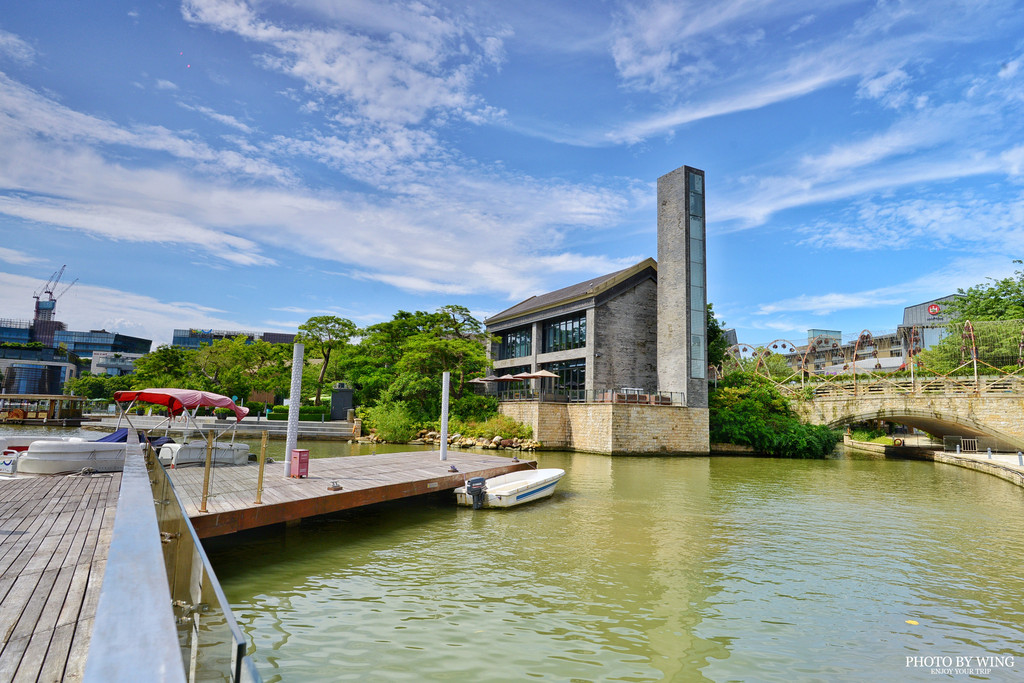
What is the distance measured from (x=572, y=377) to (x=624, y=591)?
28670 millimetres

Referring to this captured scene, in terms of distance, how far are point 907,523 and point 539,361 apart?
27.3m

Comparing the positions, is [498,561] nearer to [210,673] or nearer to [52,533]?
[52,533]

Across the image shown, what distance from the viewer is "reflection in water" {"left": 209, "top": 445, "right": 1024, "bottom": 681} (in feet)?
18.7

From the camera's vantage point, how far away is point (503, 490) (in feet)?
43.4

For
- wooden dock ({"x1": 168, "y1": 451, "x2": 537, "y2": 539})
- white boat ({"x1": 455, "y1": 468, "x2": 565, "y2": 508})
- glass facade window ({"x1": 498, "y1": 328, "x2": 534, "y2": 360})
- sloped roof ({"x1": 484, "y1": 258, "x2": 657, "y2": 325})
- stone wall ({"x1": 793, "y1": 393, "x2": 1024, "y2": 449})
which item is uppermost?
sloped roof ({"x1": 484, "y1": 258, "x2": 657, "y2": 325})

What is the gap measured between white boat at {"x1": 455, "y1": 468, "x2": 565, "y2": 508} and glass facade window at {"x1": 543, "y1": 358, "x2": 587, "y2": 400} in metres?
20.3

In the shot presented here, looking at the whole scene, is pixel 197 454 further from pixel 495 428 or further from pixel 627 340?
pixel 627 340

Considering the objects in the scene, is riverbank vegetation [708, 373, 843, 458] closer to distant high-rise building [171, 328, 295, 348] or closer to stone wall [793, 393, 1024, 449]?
stone wall [793, 393, 1024, 449]

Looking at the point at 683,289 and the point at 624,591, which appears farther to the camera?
the point at 683,289

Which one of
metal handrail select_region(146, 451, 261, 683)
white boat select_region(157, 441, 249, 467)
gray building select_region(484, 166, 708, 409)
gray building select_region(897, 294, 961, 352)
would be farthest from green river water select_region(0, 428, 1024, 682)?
gray building select_region(897, 294, 961, 352)

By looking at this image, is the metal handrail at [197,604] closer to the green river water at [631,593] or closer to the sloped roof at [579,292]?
the green river water at [631,593]

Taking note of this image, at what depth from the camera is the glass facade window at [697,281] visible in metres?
31.6

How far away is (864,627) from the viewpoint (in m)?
6.62

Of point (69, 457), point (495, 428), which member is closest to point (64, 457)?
point (69, 457)
